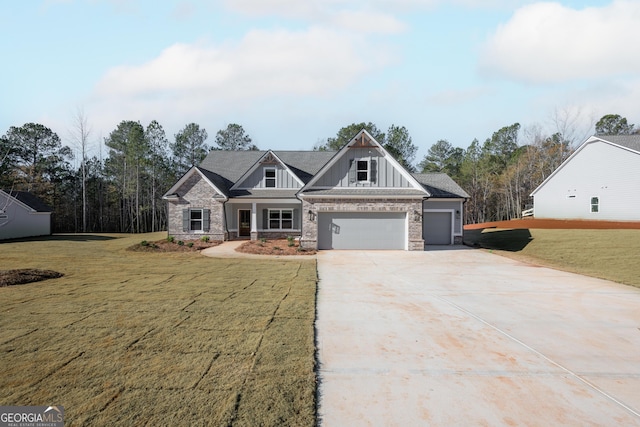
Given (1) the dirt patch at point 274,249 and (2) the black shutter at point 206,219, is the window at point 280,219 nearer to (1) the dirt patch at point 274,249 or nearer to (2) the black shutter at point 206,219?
(1) the dirt patch at point 274,249

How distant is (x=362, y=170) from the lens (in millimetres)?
18984

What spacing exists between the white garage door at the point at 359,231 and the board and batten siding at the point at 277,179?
5440 mm

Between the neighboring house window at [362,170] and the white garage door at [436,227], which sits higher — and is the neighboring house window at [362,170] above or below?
above

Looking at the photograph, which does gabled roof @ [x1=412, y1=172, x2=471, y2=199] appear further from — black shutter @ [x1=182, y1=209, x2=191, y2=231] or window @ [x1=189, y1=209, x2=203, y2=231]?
black shutter @ [x1=182, y1=209, x2=191, y2=231]

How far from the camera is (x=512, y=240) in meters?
21.5

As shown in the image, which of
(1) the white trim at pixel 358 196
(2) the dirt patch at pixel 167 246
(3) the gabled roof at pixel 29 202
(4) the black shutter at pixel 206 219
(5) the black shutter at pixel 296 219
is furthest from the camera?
(3) the gabled roof at pixel 29 202

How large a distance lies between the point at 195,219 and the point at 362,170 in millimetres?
11395

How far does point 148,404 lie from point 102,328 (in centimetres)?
287

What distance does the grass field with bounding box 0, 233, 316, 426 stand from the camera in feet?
11.0

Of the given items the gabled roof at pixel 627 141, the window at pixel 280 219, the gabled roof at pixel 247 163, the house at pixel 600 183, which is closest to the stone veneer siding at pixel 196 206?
the gabled roof at pixel 247 163

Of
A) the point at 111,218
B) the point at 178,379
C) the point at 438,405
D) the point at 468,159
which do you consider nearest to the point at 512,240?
the point at 438,405

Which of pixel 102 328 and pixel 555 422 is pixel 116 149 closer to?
pixel 102 328

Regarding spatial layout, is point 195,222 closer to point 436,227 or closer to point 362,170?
point 362,170

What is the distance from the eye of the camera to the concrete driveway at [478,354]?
11.5 feet
